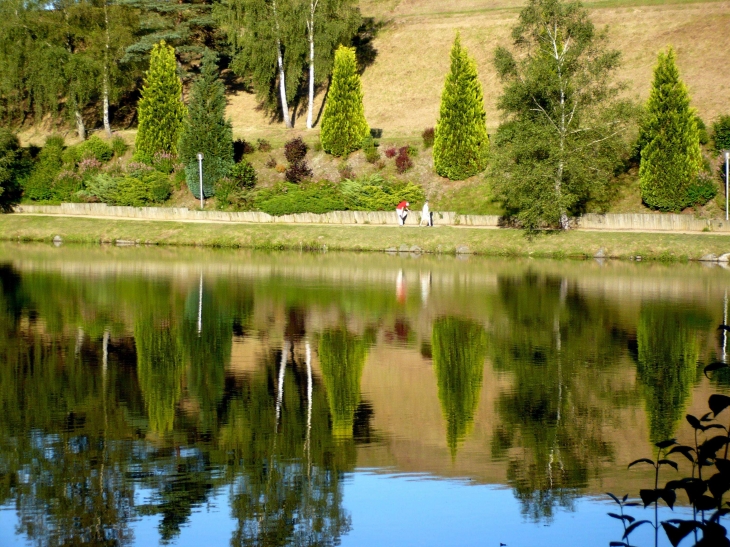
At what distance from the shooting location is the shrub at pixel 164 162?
52.1 m

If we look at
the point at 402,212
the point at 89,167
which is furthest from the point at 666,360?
the point at 89,167

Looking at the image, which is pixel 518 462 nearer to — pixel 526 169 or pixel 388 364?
pixel 388 364

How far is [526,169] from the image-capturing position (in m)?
38.4

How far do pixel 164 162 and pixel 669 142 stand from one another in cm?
2531

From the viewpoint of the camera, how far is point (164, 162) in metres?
52.2

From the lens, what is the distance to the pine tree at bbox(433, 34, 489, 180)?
47719 millimetres

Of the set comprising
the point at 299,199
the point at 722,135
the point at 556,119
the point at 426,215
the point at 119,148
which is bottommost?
the point at 426,215

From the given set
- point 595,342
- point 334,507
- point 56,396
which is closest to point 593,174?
point 595,342

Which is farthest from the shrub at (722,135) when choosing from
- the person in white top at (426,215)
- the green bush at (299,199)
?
the green bush at (299,199)

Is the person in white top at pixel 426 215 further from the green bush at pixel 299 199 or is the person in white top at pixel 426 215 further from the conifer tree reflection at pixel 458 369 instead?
the conifer tree reflection at pixel 458 369

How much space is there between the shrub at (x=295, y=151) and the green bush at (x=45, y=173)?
1228 centimetres

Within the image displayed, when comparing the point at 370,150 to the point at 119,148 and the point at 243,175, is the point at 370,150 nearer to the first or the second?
the point at 243,175

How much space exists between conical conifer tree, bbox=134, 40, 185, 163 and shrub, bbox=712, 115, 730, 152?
26822 millimetres

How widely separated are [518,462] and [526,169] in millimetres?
27973
